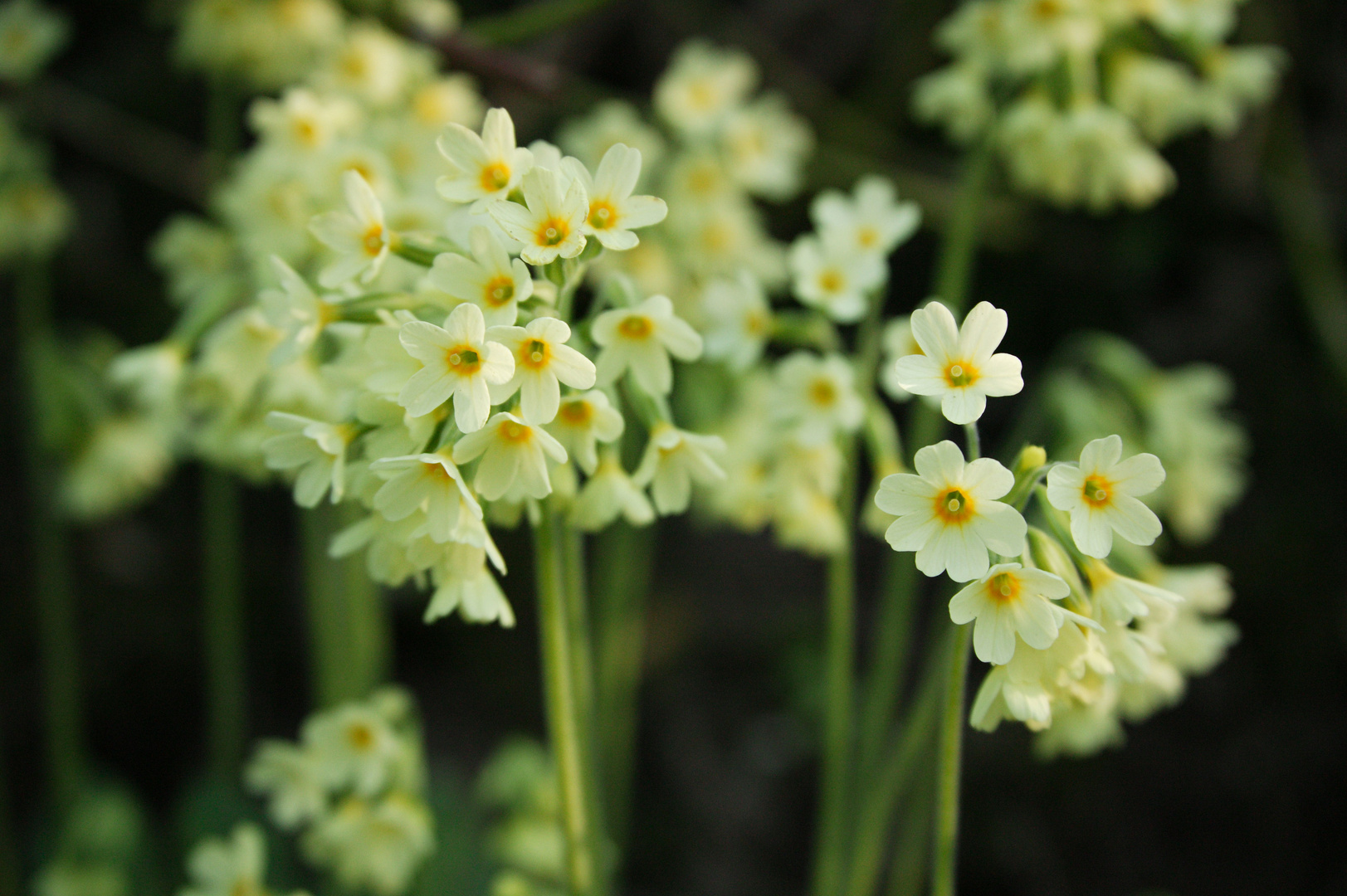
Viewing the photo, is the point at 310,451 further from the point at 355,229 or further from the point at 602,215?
the point at 602,215

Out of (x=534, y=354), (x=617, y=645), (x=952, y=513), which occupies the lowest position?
(x=617, y=645)

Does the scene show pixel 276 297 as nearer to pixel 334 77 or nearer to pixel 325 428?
pixel 325 428

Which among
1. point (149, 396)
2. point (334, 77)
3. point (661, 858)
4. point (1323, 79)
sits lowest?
point (661, 858)

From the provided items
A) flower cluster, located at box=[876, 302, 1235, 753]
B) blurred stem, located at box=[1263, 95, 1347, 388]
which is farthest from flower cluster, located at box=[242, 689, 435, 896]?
blurred stem, located at box=[1263, 95, 1347, 388]

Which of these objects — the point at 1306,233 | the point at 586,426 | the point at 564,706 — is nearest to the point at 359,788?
the point at 564,706

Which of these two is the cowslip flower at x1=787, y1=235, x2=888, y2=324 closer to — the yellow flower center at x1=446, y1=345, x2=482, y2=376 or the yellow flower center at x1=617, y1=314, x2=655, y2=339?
the yellow flower center at x1=617, y1=314, x2=655, y2=339

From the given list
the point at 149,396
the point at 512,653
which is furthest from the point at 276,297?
the point at 512,653
